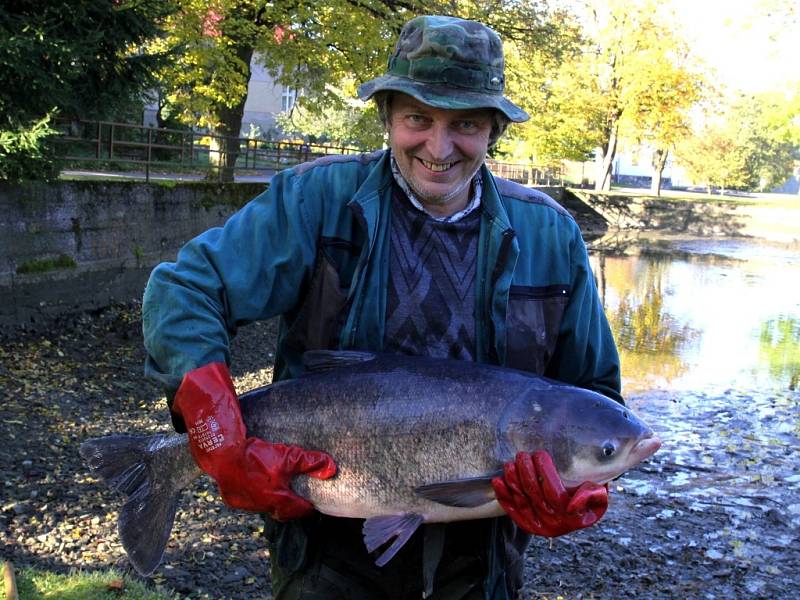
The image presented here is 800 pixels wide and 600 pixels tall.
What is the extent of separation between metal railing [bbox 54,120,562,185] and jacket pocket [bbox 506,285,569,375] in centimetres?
856

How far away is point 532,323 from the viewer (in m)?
2.74

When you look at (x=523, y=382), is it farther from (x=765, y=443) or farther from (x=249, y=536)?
(x=765, y=443)

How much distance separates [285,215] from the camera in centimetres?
265

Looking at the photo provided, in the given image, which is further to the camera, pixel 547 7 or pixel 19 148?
pixel 547 7

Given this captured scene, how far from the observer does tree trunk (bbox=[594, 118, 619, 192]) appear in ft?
138

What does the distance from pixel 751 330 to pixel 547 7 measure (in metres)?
9.60

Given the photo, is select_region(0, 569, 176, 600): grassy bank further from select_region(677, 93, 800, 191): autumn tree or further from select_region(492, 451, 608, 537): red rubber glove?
select_region(677, 93, 800, 191): autumn tree

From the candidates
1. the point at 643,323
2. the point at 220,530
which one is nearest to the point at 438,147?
the point at 220,530

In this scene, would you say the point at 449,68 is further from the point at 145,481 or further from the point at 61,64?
the point at 61,64

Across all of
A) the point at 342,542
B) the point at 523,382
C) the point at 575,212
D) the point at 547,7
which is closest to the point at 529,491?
the point at 523,382

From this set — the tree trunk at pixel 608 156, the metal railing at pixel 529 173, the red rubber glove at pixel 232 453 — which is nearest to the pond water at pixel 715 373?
the red rubber glove at pixel 232 453

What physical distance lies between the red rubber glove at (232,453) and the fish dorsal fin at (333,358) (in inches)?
10.4

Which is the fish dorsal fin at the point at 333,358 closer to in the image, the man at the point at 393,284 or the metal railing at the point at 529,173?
the man at the point at 393,284

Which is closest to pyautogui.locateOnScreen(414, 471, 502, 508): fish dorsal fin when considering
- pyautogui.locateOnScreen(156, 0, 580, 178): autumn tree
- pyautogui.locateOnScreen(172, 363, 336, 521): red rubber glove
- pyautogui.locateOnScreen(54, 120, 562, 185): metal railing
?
pyautogui.locateOnScreen(172, 363, 336, 521): red rubber glove
